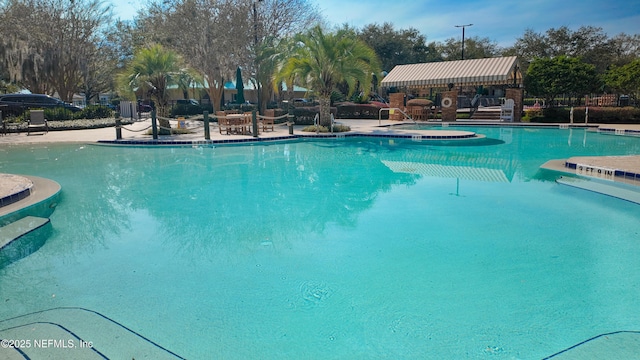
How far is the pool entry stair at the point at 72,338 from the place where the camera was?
318cm

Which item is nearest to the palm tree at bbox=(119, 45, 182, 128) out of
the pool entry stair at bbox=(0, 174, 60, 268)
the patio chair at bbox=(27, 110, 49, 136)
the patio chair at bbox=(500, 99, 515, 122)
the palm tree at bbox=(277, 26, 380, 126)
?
the palm tree at bbox=(277, 26, 380, 126)

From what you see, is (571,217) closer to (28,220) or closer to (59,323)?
(59,323)

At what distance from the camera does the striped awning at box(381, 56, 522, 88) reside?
24062mm

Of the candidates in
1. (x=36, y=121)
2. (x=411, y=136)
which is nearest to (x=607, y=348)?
(x=411, y=136)

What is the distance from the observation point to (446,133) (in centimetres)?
1716

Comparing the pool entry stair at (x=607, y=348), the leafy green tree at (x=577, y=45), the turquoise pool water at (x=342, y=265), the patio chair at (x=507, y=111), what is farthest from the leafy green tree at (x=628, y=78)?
the pool entry stair at (x=607, y=348)

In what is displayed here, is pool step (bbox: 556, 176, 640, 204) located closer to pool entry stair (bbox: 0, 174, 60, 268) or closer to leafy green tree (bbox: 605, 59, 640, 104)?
pool entry stair (bbox: 0, 174, 60, 268)

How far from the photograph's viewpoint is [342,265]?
15.9 feet

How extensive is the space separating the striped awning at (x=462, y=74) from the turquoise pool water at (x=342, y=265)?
52.5 ft

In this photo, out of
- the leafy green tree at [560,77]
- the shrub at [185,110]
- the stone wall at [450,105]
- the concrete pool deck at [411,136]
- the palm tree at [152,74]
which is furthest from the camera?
the shrub at [185,110]

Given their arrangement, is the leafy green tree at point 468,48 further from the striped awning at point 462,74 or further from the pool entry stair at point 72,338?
the pool entry stair at point 72,338

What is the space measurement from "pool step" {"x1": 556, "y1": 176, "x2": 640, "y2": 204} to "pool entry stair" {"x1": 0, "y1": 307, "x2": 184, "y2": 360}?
7.60 metres

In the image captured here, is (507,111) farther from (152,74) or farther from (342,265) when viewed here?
(342,265)

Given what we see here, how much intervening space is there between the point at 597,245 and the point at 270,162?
8.36m
